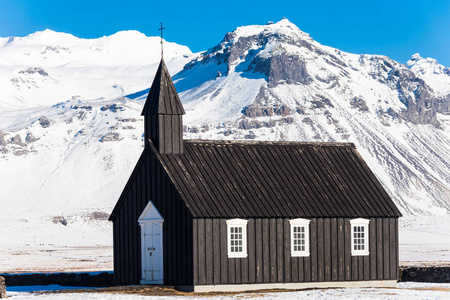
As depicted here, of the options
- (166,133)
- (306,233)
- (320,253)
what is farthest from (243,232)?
(166,133)

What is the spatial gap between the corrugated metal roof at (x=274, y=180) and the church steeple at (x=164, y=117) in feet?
1.90

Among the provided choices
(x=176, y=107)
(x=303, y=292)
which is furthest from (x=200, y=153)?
(x=303, y=292)

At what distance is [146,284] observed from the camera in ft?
133

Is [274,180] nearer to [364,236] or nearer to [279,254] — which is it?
[279,254]

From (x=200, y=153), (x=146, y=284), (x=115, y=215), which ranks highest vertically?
(x=200, y=153)

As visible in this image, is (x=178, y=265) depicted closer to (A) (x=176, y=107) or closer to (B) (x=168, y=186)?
(B) (x=168, y=186)

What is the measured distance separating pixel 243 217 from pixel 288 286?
3.74 meters

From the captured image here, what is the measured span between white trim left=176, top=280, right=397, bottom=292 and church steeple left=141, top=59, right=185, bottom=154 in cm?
639

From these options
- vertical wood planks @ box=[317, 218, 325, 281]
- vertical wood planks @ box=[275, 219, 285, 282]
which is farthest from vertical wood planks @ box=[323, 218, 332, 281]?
vertical wood planks @ box=[275, 219, 285, 282]

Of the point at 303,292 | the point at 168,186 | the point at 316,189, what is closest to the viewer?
the point at 303,292

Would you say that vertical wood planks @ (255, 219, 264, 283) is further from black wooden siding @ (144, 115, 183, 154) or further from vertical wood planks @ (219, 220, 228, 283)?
black wooden siding @ (144, 115, 183, 154)

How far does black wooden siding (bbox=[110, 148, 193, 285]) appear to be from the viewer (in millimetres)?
38122

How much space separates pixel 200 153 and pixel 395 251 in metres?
9.96

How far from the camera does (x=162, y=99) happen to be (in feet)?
136
